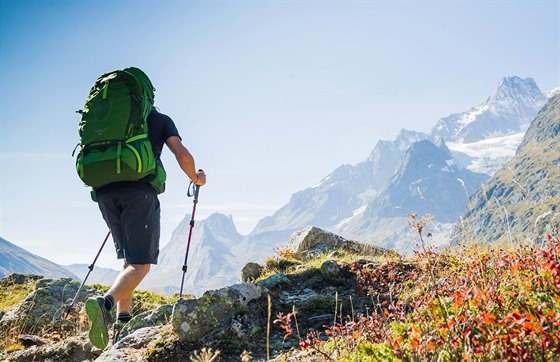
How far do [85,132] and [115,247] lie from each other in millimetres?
1818

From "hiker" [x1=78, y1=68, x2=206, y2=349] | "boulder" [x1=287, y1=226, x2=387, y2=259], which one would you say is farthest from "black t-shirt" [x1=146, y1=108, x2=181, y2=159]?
"boulder" [x1=287, y1=226, x2=387, y2=259]

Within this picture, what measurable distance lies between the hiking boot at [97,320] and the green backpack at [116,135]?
1.60 meters

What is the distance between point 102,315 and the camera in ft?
17.5

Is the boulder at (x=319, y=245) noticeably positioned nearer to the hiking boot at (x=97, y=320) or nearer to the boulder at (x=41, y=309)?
the boulder at (x=41, y=309)

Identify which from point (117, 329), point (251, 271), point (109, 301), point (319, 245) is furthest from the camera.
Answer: point (319, 245)

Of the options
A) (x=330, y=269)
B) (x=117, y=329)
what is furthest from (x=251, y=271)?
(x=117, y=329)

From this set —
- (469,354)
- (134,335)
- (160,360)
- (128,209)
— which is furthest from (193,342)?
(469,354)

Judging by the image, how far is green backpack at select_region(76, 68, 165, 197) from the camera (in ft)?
18.8

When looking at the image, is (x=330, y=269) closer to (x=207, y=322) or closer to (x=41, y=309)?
(x=207, y=322)

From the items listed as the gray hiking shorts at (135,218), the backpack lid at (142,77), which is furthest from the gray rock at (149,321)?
the backpack lid at (142,77)

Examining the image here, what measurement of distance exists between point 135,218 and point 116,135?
1.18 metres

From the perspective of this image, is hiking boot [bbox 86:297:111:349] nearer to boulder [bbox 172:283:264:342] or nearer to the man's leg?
the man's leg

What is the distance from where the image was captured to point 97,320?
5297 mm

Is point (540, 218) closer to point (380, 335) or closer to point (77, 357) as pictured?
point (380, 335)
